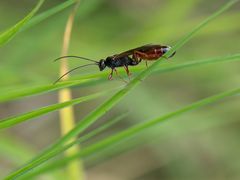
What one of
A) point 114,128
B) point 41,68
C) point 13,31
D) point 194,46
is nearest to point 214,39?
point 194,46

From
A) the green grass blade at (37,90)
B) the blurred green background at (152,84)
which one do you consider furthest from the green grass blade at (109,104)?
the blurred green background at (152,84)

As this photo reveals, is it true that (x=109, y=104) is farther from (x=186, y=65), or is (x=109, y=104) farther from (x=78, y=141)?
(x=186, y=65)

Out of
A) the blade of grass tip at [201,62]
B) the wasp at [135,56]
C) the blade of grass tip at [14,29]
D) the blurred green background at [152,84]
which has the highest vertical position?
the blurred green background at [152,84]

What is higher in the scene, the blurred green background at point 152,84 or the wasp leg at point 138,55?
the blurred green background at point 152,84

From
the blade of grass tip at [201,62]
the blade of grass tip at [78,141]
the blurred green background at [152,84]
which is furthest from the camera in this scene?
the blurred green background at [152,84]

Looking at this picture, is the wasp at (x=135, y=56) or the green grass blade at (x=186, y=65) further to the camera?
the wasp at (x=135, y=56)

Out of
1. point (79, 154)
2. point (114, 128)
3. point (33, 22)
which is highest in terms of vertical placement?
point (114, 128)

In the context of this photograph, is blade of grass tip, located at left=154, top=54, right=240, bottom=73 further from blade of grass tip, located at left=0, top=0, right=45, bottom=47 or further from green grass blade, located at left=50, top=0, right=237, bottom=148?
blade of grass tip, located at left=0, top=0, right=45, bottom=47

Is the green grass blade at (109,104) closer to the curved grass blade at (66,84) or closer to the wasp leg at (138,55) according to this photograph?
the curved grass blade at (66,84)

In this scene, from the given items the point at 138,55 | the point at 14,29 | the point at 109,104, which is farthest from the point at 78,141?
the point at 138,55

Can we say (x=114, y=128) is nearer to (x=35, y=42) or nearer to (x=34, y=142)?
(x=34, y=142)
